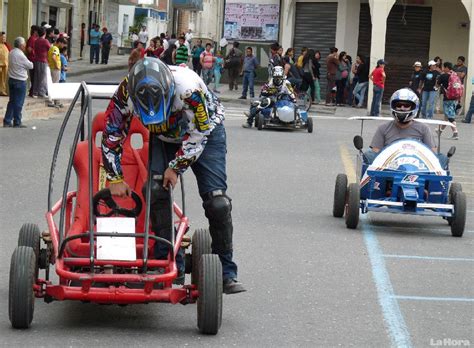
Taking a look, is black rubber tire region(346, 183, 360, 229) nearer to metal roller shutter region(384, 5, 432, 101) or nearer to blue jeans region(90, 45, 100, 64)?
metal roller shutter region(384, 5, 432, 101)

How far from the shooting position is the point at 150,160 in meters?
7.39

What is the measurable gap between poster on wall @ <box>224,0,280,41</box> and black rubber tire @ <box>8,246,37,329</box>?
39448 mm

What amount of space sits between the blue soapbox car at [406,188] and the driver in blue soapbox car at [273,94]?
519 inches

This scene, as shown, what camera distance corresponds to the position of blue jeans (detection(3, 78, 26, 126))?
77.8 feet

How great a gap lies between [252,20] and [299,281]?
37.7m

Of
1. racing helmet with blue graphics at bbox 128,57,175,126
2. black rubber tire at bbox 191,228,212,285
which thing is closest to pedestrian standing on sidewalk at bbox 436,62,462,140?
black rubber tire at bbox 191,228,212,285

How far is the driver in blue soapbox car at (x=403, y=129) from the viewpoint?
1266cm

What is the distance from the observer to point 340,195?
1272cm

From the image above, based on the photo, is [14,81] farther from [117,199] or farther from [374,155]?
[117,199]

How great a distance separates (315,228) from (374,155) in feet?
4.08

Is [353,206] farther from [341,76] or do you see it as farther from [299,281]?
[341,76]

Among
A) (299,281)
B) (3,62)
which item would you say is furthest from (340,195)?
(3,62)

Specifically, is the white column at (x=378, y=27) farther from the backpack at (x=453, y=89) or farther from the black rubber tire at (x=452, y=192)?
the black rubber tire at (x=452, y=192)

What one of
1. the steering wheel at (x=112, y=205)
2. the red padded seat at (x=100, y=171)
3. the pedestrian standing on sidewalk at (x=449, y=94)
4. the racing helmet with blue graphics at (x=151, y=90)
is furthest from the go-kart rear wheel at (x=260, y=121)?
the racing helmet with blue graphics at (x=151, y=90)
